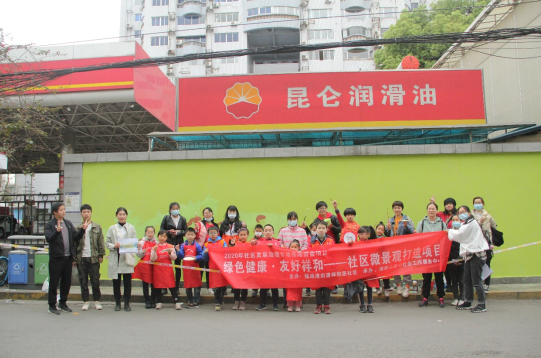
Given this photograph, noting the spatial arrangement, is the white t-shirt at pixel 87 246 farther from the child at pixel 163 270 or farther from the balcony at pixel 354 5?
the balcony at pixel 354 5

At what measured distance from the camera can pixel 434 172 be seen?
30.2ft

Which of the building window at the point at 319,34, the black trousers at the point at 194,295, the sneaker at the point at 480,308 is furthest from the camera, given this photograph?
the building window at the point at 319,34

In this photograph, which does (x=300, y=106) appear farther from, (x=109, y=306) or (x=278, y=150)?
(x=109, y=306)

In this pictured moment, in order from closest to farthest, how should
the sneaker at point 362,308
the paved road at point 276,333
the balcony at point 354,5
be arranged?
the paved road at point 276,333 < the sneaker at point 362,308 < the balcony at point 354,5

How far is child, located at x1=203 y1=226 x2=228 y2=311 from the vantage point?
287 inches

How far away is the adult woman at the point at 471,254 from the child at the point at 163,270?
4.76m

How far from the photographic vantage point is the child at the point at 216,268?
7.30m

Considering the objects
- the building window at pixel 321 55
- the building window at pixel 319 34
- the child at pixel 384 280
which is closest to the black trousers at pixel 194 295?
the child at pixel 384 280

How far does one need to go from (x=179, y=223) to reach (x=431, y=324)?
475cm

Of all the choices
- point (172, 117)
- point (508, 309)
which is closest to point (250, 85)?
point (508, 309)

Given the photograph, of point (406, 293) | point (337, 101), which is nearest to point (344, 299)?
point (406, 293)

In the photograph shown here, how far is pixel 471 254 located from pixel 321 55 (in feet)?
142

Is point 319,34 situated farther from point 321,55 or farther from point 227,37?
point 227,37

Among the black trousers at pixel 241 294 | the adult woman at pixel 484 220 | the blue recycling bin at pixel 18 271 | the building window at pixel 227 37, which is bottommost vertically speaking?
the black trousers at pixel 241 294
